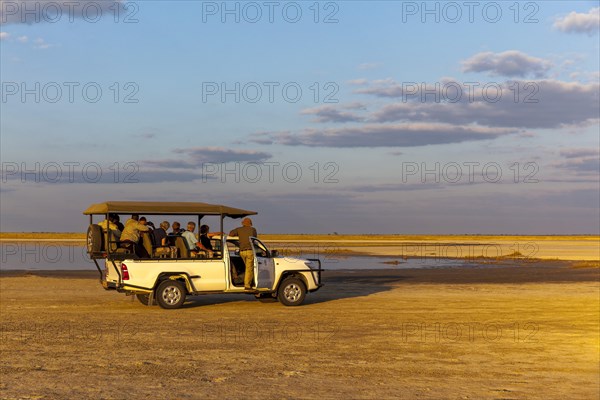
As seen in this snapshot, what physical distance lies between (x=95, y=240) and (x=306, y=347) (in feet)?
24.6

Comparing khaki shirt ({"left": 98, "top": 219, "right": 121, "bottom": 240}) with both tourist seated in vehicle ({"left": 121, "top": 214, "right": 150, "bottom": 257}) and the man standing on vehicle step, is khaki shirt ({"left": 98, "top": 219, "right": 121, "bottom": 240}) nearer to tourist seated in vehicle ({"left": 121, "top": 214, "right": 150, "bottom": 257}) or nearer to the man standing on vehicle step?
tourist seated in vehicle ({"left": 121, "top": 214, "right": 150, "bottom": 257})

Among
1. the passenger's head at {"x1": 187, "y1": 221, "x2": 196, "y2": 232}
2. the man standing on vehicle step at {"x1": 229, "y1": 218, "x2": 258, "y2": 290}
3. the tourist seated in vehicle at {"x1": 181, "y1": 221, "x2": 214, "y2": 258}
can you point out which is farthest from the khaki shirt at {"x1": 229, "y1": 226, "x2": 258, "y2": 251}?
the passenger's head at {"x1": 187, "y1": 221, "x2": 196, "y2": 232}

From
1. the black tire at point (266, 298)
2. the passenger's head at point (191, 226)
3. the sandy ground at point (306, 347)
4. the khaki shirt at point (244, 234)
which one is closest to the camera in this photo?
the sandy ground at point (306, 347)

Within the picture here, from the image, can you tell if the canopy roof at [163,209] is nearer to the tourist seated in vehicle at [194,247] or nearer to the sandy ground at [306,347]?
the tourist seated in vehicle at [194,247]

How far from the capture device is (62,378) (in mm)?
10562

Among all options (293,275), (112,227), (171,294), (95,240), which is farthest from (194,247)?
(293,275)

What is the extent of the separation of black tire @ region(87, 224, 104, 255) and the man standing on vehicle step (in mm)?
3345

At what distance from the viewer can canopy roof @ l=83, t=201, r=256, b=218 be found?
61.0 ft

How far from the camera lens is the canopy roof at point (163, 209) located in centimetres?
1858

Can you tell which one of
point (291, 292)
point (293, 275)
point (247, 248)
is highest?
point (247, 248)

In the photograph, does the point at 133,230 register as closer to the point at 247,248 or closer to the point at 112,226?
the point at 112,226

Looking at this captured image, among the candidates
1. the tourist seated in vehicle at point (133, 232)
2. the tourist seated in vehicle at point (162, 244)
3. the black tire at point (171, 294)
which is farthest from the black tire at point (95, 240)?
the black tire at point (171, 294)

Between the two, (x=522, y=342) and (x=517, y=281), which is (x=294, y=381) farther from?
(x=517, y=281)

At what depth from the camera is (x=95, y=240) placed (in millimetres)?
18703
